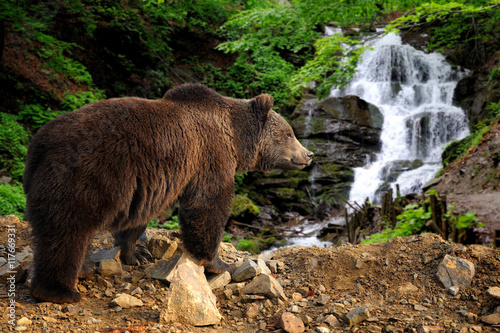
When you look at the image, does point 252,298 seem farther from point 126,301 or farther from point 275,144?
point 275,144

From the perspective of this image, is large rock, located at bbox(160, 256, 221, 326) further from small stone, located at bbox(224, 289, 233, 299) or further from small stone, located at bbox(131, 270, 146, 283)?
small stone, located at bbox(131, 270, 146, 283)

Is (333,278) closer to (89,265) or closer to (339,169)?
(89,265)

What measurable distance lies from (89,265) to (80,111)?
1875mm

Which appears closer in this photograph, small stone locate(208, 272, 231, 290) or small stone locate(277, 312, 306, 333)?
small stone locate(277, 312, 306, 333)

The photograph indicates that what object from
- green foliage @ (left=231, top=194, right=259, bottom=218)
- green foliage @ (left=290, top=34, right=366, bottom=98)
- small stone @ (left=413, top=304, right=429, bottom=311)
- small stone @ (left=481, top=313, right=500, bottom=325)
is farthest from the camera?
green foliage @ (left=231, top=194, right=259, bottom=218)

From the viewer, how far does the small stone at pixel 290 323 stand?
121 inches

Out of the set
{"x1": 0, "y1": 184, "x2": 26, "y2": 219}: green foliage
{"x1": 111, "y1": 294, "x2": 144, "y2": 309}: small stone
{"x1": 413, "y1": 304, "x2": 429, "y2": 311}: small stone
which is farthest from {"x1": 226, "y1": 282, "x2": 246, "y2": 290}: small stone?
{"x1": 0, "y1": 184, "x2": 26, "y2": 219}: green foliage

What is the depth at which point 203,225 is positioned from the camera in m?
4.07

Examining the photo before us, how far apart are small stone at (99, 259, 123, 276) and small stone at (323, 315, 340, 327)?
2602 millimetres

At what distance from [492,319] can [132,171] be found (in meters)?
3.49

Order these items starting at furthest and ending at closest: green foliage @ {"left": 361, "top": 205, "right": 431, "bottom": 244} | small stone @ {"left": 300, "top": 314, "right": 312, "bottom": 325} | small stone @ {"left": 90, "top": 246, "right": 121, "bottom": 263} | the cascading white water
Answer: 1. the cascading white water
2. green foliage @ {"left": 361, "top": 205, "right": 431, "bottom": 244}
3. small stone @ {"left": 90, "top": 246, "right": 121, "bottom": 263}
4. small stone @ {"left": 300, "top": 314, "right": 312, "bottom": 325}

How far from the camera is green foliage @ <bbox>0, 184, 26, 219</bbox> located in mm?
7996

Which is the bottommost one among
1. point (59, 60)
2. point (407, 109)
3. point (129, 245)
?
point (129, 245)

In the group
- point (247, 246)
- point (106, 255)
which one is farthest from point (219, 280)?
point (247, 246)
